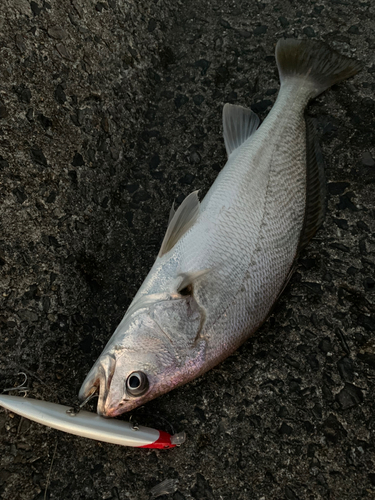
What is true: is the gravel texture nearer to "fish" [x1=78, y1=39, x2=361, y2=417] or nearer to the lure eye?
"fish" [x1=78, y1=39, x2=361, y2=417]

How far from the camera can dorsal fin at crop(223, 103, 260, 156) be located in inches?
89.9

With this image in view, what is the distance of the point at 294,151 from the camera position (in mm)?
2092

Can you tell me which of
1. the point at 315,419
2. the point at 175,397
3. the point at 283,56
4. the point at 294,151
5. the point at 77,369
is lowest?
the point at 315,419

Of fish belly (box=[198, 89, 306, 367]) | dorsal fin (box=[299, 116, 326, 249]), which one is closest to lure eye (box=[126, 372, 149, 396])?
fish belly (box=[198, 89, 306, 367])

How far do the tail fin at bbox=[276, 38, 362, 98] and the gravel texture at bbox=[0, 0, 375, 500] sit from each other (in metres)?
0.12

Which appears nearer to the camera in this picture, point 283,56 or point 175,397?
point 175,397

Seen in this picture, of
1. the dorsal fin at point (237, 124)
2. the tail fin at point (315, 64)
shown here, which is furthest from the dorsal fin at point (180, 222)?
the tail fin at point (315, 64)

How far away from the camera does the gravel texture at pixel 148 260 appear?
172cm

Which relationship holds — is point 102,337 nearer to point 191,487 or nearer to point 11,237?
point 11,237

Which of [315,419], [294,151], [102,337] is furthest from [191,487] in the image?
[294,151]

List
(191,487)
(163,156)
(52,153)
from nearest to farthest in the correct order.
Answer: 1. (191,487)
2. (52,153)
3. (163,156)

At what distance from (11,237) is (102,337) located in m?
0.68

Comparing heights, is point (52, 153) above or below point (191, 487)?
above

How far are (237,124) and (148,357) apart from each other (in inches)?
58.8
